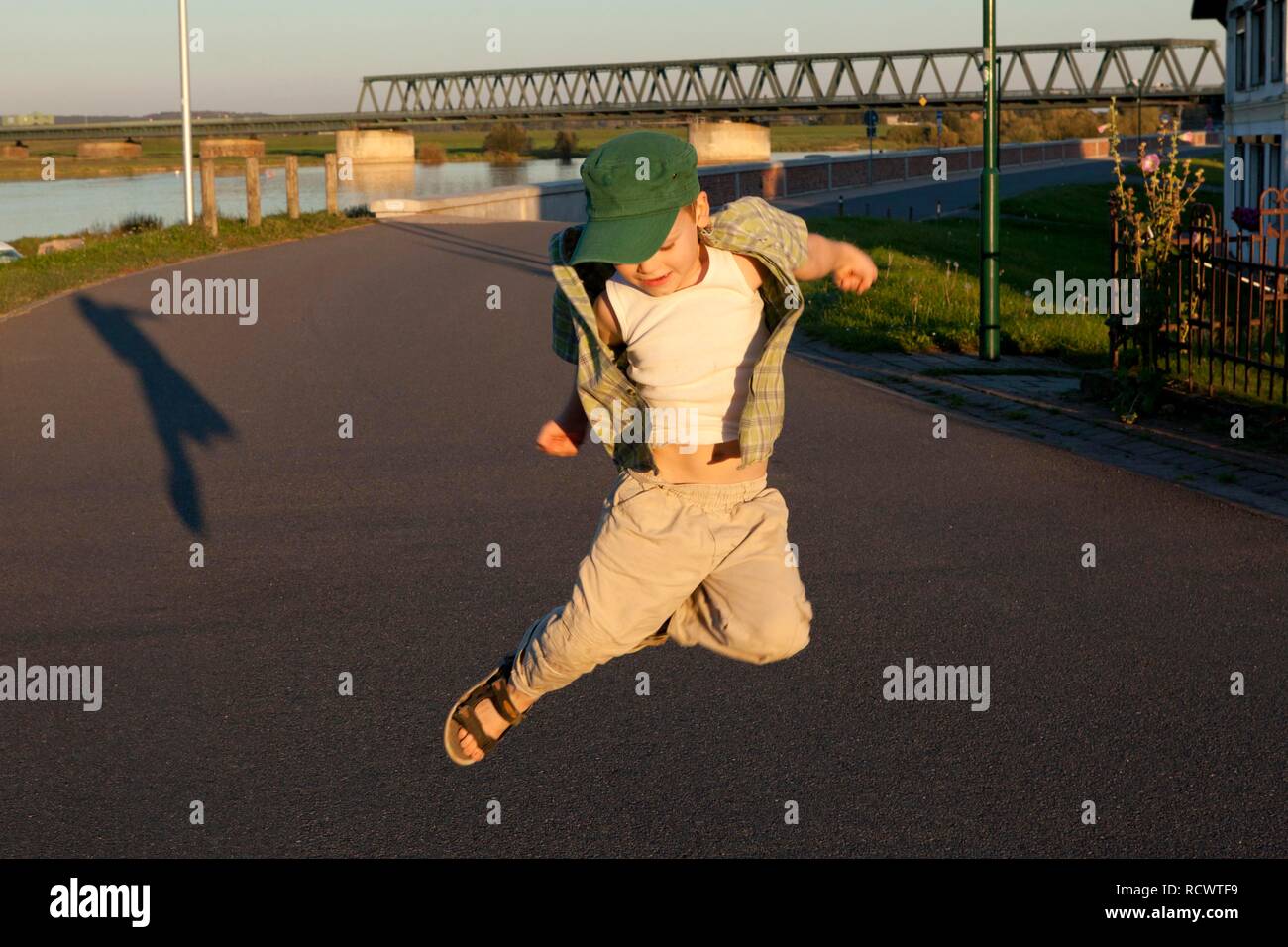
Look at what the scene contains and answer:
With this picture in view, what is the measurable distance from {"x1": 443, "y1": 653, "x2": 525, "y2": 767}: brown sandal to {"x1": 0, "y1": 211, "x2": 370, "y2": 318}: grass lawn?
14830 millimetres

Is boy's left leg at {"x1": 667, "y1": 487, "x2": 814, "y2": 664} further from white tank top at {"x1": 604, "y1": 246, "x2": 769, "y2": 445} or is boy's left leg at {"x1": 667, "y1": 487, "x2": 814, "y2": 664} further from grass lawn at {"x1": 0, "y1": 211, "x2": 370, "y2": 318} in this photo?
grass lawn at {"x1": 0, "y1": 211, "x2": 370, "y2": 318}

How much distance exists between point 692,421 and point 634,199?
647mm

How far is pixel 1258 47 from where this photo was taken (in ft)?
95.2

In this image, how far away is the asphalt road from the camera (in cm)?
438

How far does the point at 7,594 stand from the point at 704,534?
3.82 metres

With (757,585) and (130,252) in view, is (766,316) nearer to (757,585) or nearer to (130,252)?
(757,585)

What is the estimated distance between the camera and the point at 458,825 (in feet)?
14.3

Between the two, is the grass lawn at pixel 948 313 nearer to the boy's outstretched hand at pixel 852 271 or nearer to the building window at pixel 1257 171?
the building window at pixel 1257 171

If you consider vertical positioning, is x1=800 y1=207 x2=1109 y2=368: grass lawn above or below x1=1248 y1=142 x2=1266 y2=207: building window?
below

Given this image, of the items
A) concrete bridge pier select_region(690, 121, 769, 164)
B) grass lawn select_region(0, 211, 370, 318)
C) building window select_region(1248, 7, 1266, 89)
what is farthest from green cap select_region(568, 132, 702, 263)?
concrete bridge pier select_region(690, 121, 769, 164)

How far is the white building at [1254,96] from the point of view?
2691cm

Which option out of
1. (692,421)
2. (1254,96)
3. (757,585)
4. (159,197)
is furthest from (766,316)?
(159,197)

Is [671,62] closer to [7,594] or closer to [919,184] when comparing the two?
[919,184]
